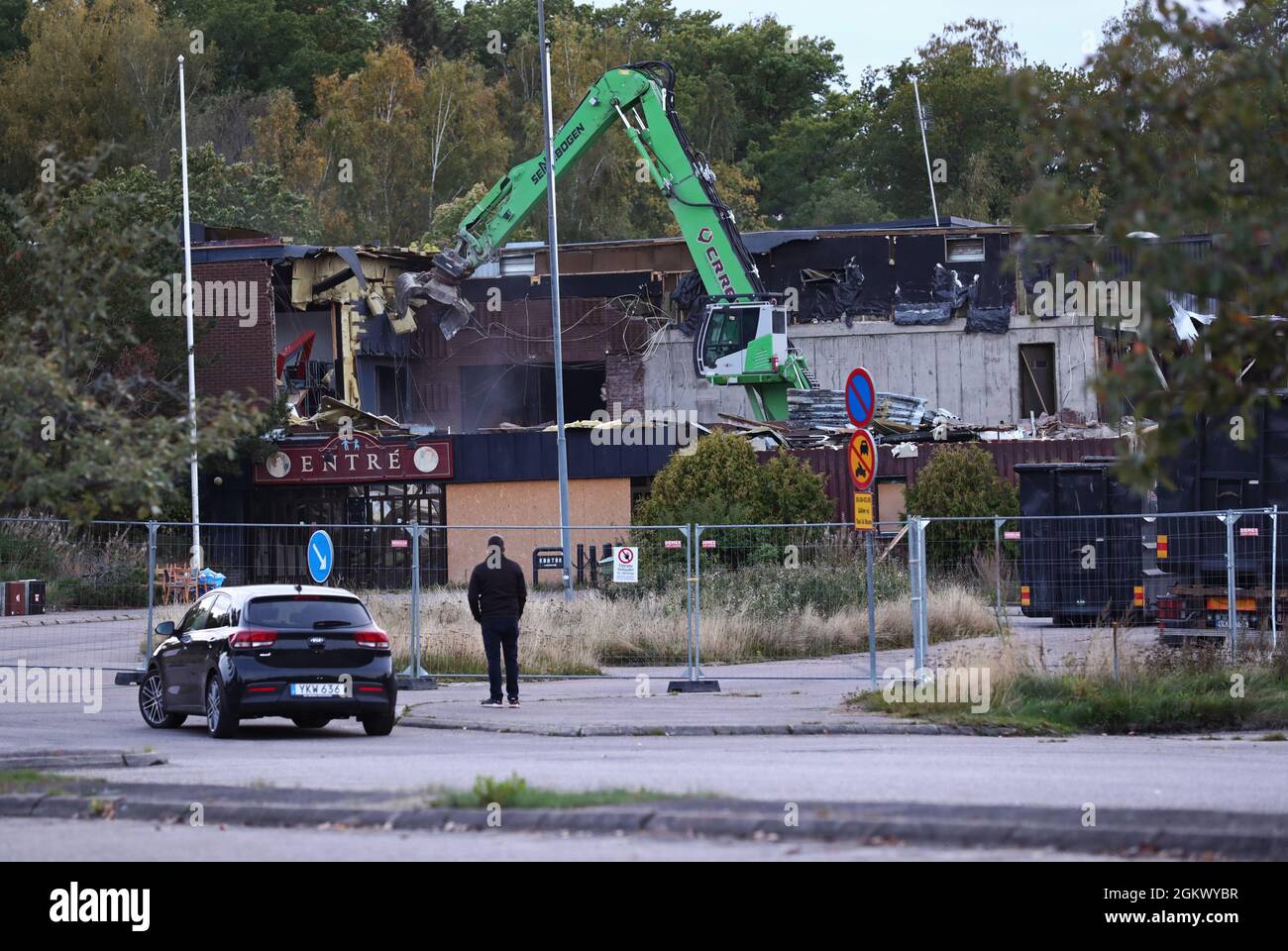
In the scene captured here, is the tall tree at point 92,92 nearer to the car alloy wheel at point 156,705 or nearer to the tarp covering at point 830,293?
the tarp covering at point 830,293

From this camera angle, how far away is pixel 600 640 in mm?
25281

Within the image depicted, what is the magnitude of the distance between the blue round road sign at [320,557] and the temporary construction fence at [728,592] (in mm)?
633

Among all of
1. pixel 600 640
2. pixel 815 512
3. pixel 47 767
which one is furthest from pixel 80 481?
→ pixel 815 512

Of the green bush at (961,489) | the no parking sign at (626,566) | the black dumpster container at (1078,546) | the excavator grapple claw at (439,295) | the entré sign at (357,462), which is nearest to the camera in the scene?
the no parking sign at (626,566)

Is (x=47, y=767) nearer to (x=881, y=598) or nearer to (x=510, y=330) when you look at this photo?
(x=881, y=598)

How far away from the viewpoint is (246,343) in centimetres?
4909

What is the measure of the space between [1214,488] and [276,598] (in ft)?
43.3

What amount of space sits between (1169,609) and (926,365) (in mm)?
32011

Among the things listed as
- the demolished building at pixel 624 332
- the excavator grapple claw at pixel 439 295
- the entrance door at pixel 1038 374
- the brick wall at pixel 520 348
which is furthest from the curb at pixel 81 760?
the entrance door at pixel 1038 374

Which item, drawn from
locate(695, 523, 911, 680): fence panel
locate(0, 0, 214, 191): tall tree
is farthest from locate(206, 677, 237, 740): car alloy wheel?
locate(0, 0, 214, 191): tall tree

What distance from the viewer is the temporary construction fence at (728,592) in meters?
22.6

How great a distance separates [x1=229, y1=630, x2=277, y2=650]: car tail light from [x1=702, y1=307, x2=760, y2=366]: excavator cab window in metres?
30.0

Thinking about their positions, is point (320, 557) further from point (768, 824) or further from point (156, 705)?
point (768, 824)

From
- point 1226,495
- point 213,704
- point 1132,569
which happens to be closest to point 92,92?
point 1132,569
